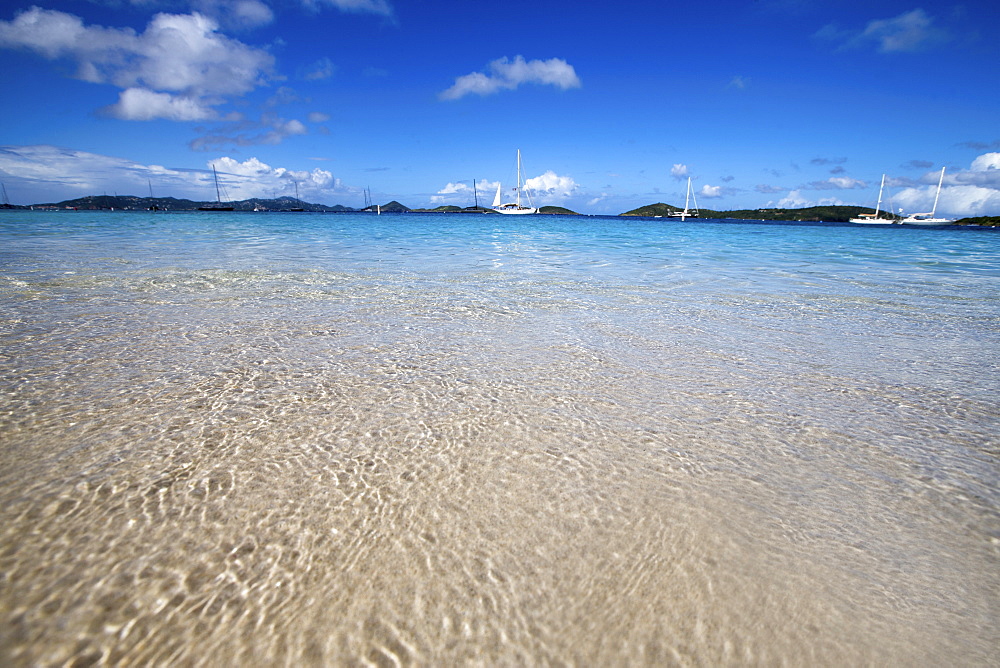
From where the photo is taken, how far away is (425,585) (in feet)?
5.74

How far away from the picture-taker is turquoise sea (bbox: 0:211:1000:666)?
1.58 metres

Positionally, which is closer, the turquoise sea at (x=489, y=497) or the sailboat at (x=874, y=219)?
the turquoise sea at (x=489, y=497)

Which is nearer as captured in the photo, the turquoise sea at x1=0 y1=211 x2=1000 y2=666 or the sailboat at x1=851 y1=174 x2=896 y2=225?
the turquoise sea at x1=0 y1=211 x2=1000 y2=666

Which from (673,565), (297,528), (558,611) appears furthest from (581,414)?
(297,528)

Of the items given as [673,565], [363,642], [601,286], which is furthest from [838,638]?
[601,286]

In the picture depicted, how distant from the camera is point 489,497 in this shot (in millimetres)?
2252

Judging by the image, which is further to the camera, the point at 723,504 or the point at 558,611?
the point at 723,504

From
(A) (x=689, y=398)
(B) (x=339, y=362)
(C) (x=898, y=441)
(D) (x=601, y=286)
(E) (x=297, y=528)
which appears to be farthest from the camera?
(D) (x=601, y=286)

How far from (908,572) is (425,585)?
1944mm

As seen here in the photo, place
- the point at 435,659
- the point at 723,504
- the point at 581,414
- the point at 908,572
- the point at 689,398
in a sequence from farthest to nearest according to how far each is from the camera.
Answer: the point at 689,398
the point at 581,414
the point at 723,504
the point at 908,572
the point at 435,659

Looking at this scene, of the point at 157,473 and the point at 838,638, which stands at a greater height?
the point at 157,473

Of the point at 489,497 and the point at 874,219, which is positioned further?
the point at 874,219

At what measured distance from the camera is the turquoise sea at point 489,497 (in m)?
1.58

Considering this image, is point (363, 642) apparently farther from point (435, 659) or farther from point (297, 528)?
point (297, 528)
